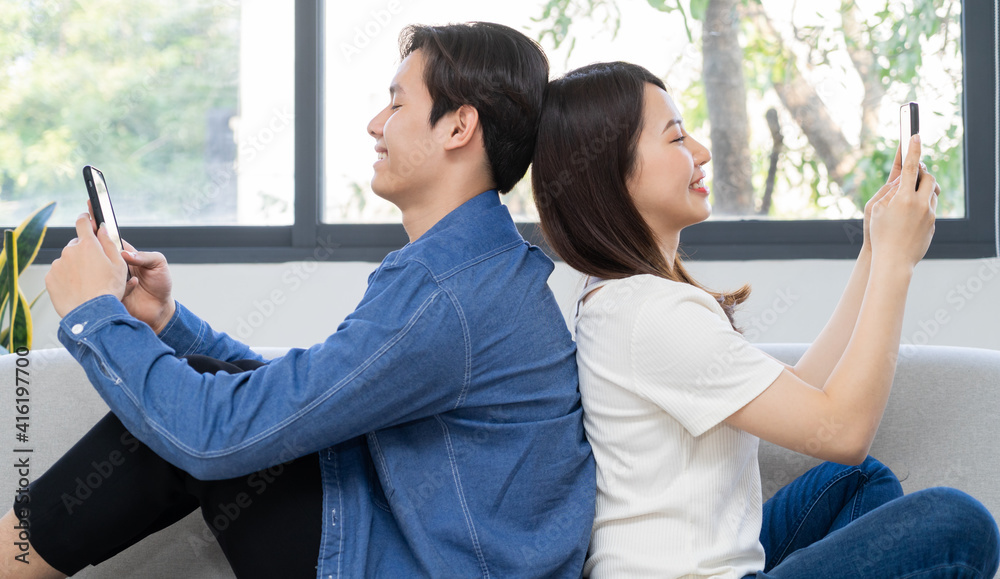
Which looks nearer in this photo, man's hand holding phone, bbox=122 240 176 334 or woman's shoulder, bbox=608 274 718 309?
woman's shoulder, bbox=608 274 718 309

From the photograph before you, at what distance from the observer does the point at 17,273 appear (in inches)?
68.8

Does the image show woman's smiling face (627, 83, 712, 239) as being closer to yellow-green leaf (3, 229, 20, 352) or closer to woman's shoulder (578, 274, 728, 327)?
woman's shoulder (578, 274, 728, 327)

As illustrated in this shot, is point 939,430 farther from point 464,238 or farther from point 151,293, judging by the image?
point 151,293

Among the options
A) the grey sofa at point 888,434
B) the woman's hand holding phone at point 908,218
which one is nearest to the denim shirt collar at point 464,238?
the woman's hand holding phone at point 908,218

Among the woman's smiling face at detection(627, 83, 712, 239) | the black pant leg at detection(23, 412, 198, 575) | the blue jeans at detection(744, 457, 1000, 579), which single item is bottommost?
the blue jeans at detection(744, 457, 1000, 579)

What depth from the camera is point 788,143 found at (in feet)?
6.70

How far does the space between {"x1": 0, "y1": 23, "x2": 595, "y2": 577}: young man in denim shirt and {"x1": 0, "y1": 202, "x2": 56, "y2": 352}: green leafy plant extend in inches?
36.8

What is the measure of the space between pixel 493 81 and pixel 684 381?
43 cm

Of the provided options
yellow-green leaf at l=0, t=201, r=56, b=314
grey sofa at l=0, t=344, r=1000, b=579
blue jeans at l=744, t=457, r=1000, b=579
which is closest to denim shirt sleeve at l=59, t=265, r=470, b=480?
blue jeans at l=744, t=457, r=1000, b=579

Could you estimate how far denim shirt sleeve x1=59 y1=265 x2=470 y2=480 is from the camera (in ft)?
2.60

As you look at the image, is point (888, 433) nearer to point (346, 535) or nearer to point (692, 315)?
point (692, 315)

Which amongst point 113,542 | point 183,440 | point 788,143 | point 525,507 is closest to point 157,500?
point 113,542

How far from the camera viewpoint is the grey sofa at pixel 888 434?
4.16ft

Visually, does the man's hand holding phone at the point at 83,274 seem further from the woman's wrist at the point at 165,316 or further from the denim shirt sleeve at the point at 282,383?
the woman's wrist at the point at 165,316
